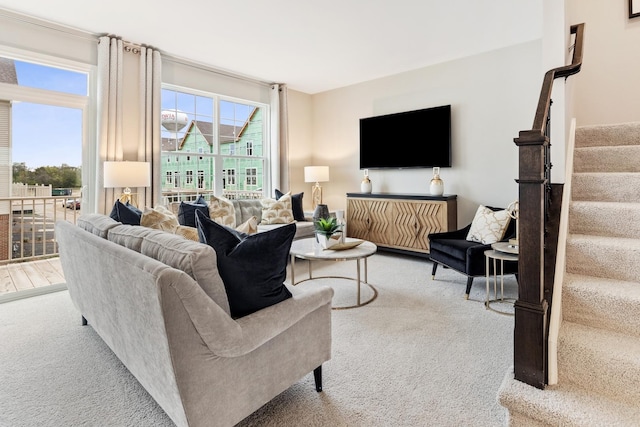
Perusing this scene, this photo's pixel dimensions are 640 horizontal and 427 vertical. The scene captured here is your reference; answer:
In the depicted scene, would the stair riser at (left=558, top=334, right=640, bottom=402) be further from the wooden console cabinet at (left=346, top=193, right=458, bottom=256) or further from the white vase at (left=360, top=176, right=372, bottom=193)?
the white vase at (left=360, top=176, right=372, bottom=193)

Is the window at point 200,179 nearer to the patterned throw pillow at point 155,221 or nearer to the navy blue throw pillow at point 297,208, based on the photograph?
the navy blue throw pillow at point 297,208

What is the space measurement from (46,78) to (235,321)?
3.90 meters

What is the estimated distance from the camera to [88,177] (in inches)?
155

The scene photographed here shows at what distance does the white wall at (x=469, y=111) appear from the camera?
13.4 ft

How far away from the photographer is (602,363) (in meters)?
1.36

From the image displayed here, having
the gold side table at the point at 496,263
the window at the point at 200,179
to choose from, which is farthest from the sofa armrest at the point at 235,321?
the window at the point at 200,179

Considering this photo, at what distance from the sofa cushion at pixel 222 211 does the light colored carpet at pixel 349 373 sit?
5.63ft

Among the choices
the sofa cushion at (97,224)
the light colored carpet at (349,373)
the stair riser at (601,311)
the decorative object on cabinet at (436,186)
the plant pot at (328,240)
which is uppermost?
the decorative object on cabinet at (436,186)

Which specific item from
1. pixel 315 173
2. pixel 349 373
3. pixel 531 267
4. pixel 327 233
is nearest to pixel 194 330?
pixel 349 373

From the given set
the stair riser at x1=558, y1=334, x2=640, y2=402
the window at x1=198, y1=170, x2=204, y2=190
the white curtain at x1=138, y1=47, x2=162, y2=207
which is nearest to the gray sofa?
the stair riser at x1=558, y1=334, x2=640, y2=402

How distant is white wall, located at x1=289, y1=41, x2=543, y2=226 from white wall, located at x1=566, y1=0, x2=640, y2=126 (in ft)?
2.17

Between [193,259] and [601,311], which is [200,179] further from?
[601,311]

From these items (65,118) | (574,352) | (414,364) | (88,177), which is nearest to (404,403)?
(414,364)

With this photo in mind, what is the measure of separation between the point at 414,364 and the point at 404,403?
A: 0.38 m
